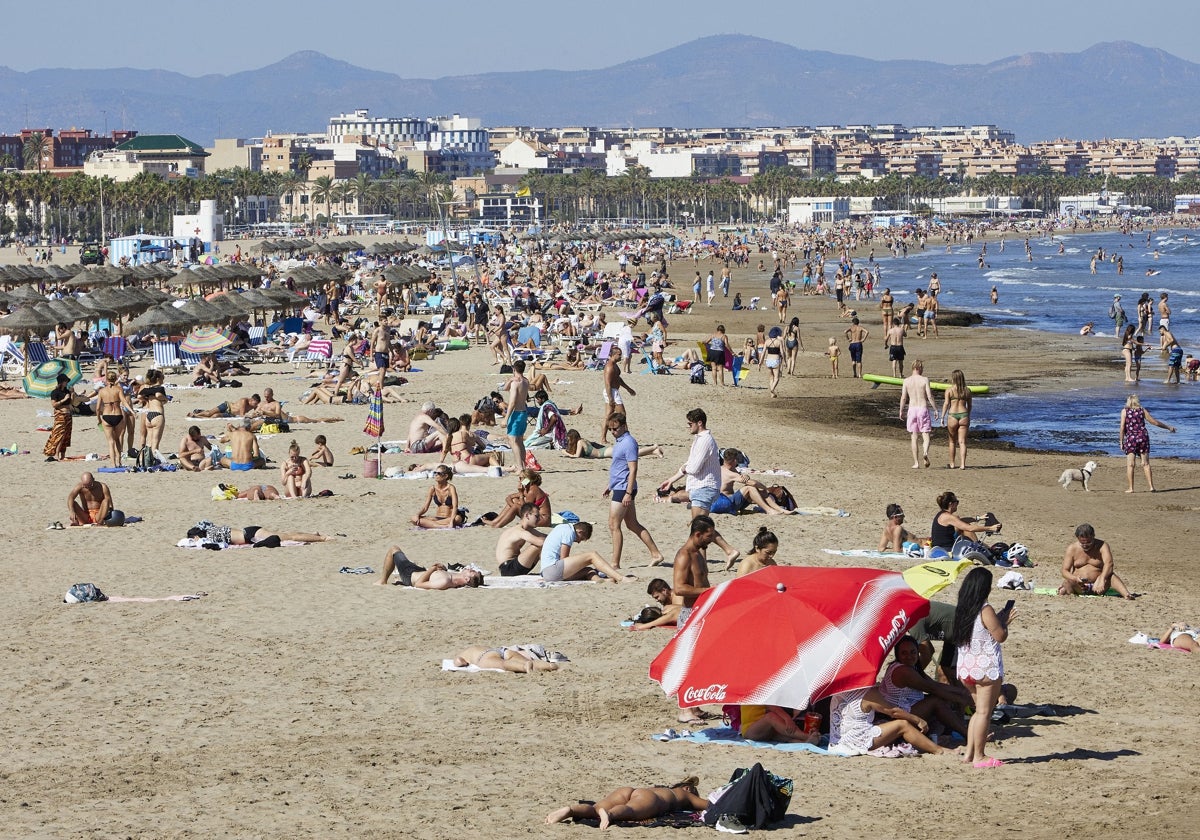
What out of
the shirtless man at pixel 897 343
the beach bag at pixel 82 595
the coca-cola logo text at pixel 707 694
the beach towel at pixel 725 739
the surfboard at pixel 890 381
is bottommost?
the beach bag at pixel 82 595

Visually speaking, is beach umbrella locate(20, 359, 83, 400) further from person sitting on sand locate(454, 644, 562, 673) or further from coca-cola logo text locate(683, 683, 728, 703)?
coca-cola logo text locate(683, 683, 728, 703)

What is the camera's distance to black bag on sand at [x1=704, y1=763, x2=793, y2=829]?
7039mm

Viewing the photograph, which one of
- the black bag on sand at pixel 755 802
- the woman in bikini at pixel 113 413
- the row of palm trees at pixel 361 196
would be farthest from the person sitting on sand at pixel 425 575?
the row of palm trees at pixel 361 196

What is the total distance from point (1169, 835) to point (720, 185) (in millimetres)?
176063

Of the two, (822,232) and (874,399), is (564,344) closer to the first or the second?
(874,399)

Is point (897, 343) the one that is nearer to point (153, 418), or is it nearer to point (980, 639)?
point (153, 418)

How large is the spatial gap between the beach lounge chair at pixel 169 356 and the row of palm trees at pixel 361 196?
85.3 metres

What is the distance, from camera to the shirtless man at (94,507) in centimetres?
1514

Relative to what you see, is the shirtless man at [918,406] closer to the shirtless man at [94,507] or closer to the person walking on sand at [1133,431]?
the person walking on sand at [1133,431]

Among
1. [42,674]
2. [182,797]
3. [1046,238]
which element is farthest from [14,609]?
[1046,238]

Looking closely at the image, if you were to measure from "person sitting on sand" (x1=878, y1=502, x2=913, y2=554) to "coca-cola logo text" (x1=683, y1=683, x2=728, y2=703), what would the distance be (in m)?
5.51

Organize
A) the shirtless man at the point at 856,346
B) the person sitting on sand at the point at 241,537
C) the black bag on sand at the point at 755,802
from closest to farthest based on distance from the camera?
the black bag on sand at the point at 755,802
the person sitting on sand at the point at 241,537
the shirtless man at the point at 856,346

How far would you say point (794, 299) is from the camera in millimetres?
56188

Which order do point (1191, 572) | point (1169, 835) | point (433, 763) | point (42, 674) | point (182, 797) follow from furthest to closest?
point (1191, 572) → point (42, 674) → point (433, 763) → point (182, 797) → point (1169, 835)
